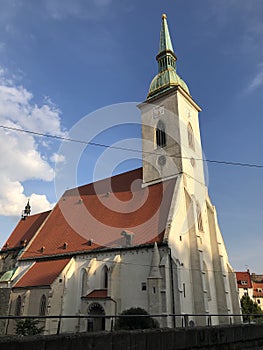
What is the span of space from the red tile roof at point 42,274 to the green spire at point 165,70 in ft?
66.5

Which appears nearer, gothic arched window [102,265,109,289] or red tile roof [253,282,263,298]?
gothic arched window [102,265,109,289]

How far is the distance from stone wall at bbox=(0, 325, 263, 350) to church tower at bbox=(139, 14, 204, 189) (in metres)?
19.6

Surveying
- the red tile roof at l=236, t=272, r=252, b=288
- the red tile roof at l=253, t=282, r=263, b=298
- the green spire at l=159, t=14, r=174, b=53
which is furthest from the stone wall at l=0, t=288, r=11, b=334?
the red tile roof at l=253, t=282, r=263, b=298

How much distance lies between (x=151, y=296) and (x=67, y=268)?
8.11m

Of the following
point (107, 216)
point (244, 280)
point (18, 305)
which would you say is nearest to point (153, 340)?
point (107, 216)

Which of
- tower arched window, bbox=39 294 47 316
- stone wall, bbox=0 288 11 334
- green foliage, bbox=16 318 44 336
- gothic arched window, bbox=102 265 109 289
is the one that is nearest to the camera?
green foliage, bbox=16 318 44 336

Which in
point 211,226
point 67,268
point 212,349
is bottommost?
point 212,349

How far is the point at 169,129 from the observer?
1105 inches

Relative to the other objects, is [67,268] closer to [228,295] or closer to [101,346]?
[228,295]

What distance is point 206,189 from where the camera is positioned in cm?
2822

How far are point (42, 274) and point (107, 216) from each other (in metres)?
7.51

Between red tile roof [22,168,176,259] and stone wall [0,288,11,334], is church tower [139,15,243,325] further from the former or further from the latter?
stone wall [0,288,11,334]

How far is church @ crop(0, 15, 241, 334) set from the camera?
19984mm

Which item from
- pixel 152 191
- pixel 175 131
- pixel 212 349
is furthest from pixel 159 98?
pixel 212 349
